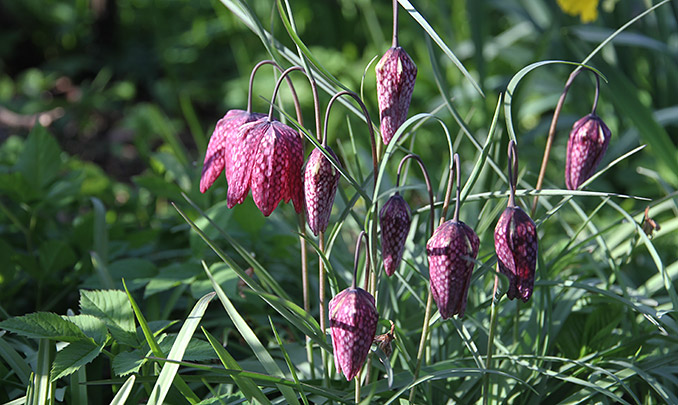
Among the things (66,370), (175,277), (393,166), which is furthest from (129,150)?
(66,370)

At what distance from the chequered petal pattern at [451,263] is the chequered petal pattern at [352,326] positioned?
0.10 meters

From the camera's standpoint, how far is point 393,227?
0.91 m


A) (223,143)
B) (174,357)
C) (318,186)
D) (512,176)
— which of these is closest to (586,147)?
(512,176)

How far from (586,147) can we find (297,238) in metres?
0.66

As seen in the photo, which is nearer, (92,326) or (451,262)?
(451,262)

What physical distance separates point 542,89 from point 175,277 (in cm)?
197

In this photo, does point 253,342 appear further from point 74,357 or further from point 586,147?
point 586,147

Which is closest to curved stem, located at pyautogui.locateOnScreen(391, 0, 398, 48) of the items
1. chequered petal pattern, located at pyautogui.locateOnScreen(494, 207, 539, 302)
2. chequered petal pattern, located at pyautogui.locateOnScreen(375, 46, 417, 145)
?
chequered petal pattern, located at pyautogui.locateOnScreen(375, 46, 417, 145)

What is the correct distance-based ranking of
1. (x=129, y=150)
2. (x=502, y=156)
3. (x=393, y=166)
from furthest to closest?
(x=129, y=150) → (x=393, y=166) → (x=502, y=156)

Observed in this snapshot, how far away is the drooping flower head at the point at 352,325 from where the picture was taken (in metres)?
0.83

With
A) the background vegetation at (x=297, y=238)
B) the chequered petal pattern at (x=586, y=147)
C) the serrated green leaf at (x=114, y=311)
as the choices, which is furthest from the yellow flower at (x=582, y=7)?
the serrated green leaf at (x=114, y=311)

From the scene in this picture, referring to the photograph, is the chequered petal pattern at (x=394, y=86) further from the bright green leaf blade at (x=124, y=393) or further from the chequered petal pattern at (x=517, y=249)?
the bright green leaf blade at (x=124, y=393)

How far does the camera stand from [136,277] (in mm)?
1318

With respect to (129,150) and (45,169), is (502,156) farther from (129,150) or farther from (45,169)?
(129,150)
